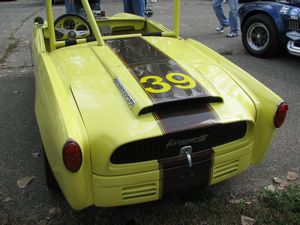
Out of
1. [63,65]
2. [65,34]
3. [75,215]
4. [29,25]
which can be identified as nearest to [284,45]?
[65,34]

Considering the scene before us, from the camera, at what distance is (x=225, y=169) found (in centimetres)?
244

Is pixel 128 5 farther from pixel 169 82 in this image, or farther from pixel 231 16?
pixel 169 82

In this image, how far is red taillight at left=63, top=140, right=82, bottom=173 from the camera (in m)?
1.98

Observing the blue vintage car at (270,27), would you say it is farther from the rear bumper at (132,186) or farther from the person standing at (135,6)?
the rear bumper at (132,186)

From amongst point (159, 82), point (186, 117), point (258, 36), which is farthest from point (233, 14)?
point (186, 117)

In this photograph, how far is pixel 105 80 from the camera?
2537 mm

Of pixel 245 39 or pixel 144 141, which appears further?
pixel 245 39

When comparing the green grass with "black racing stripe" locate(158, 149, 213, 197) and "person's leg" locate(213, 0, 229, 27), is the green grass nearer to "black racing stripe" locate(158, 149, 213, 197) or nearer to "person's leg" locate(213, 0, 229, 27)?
"black racing stripe" locate(158, 149, 213, 197)

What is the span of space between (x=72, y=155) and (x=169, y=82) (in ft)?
2.70

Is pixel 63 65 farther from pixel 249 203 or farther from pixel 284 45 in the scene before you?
pixel 284 45

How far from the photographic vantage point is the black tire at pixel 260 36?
5668mm

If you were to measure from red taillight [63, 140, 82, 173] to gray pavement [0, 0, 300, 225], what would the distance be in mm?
714

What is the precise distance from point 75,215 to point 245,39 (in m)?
4.52

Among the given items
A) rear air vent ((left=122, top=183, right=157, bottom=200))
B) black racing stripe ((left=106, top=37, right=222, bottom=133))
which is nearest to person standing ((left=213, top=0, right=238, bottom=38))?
black racing stripe ((left=106, top=37, right=222, bottom=133))
